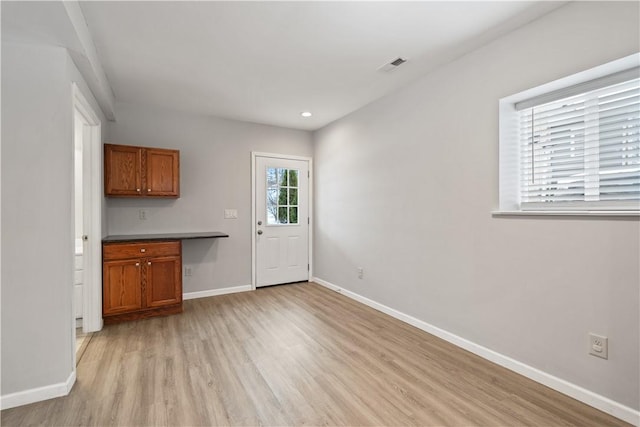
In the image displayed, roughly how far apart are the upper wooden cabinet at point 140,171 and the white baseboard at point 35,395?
81.2 inches

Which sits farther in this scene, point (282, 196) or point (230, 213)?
point (282, 196)

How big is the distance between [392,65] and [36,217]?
9.82ft

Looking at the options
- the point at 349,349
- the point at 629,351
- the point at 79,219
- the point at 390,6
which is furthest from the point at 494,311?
the point at 79,219

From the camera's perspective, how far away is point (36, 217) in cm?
201

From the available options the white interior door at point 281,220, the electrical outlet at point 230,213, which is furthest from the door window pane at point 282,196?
the electrical outlet at point 230,213

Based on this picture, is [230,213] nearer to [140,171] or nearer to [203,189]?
[203,189]

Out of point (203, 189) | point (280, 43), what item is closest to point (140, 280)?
point (203, 189)

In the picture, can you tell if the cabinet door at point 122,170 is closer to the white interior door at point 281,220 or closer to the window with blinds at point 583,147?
the white interior door at point 281,220

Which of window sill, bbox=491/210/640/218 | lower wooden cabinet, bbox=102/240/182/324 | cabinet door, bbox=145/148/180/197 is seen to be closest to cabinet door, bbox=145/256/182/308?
lower wooden cabinet, bbox=102/240/182/324

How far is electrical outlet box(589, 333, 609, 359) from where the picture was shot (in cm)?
186

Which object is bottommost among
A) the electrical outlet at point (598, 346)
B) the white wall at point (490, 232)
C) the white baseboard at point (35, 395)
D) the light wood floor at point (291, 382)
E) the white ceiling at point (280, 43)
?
the light wood floor at point (291, 382)

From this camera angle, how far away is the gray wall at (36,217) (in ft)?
6.40

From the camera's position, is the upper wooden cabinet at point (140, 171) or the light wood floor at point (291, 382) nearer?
the light wood floor at point (291, 382)

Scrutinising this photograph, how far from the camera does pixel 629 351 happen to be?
177cm
